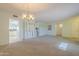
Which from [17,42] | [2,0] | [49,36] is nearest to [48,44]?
[49,36]

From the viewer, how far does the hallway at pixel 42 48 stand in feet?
8.39

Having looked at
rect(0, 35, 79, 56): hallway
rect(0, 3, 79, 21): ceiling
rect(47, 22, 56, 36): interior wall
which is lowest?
rect(0, 35, 79, 56): hallway

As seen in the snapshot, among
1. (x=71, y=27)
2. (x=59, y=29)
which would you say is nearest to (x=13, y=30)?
(x=59, y=29)

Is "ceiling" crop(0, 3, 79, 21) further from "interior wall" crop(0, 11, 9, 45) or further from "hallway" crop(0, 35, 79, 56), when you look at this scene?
"hallway" crop(0, 35, 79, 56)

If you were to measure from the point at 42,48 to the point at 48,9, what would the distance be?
743mm

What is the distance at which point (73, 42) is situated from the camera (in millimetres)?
2562

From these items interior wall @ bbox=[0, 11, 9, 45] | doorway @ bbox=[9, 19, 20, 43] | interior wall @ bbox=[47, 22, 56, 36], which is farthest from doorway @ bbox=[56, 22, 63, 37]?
interior wall @ bbox=[0, 11, 9, 45]

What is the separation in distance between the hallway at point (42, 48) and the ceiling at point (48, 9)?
0.50 meters

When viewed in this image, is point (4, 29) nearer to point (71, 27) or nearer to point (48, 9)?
point (48, 9)

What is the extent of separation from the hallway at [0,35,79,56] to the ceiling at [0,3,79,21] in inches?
19.7

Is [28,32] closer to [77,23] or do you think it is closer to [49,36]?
[49,36]

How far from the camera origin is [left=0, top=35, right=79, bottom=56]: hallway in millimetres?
2557

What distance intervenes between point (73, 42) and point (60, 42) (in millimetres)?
240

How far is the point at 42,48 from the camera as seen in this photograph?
2576 mm
